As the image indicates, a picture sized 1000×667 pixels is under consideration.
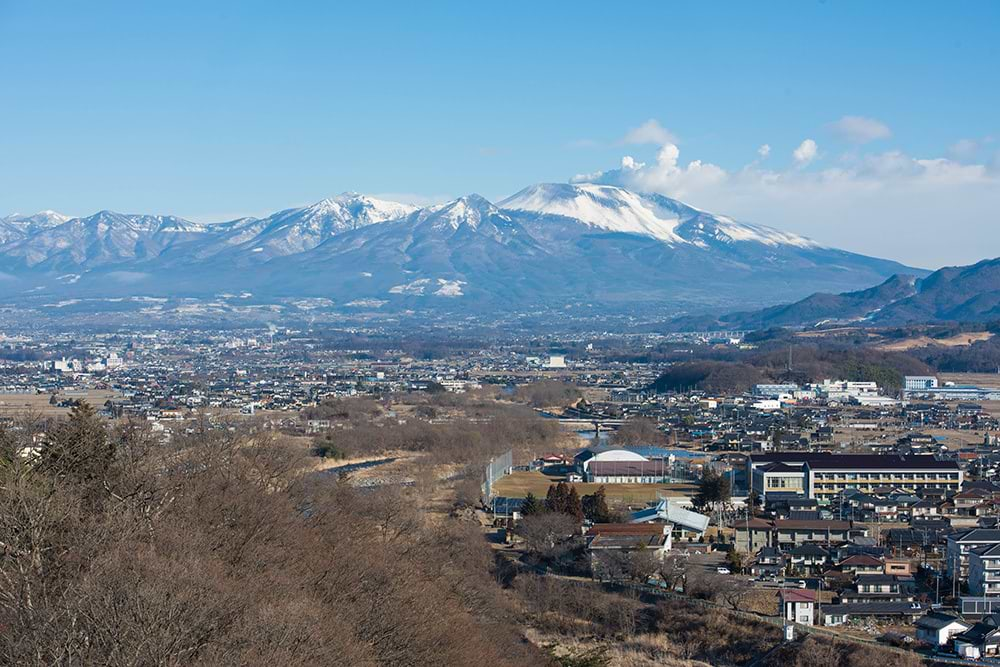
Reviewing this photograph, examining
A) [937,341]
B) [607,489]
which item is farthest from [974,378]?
[607,489]

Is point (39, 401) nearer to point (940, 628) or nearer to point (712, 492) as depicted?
point (712, 492)

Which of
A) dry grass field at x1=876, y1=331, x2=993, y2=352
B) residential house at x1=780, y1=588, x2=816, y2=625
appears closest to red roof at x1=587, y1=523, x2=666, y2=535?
residential house at x1=780, y1=588, x2=816, y2=625

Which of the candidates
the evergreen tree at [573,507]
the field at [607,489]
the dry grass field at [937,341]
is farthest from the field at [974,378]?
the evergreen tree at [573,507]

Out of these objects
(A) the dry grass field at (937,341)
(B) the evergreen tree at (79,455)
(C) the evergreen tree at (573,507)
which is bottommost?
(C) the evergreen tree at (573,507)

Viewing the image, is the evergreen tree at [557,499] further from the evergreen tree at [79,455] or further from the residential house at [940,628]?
the evergreen tree at [79,455]

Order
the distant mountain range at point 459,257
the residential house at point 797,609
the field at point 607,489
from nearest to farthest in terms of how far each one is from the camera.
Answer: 1. the residential house at point 797,609
2. the field at point 607,489
3. the distant mountain range at point 459,257

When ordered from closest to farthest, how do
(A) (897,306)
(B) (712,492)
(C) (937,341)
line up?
(B) (712,492)
(C) (937,341)
(A) (897,306)

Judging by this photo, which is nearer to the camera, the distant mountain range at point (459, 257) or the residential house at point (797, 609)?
the residential house at point (797, 609)
